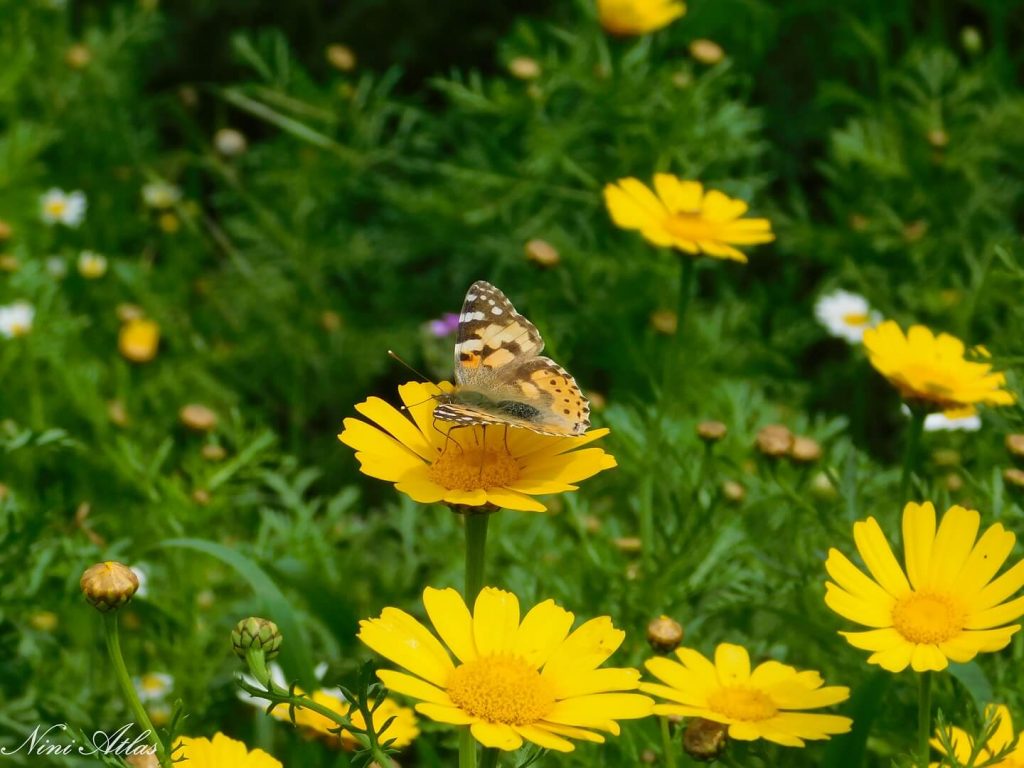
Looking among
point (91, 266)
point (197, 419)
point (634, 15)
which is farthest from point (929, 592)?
point (91, 266)

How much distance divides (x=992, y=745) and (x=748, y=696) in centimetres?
24

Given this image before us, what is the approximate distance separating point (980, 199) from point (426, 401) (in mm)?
1855

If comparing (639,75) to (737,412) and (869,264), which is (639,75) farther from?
(737,412)

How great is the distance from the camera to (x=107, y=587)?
1269 mm

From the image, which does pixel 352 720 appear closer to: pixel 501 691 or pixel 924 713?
pixel 501 691

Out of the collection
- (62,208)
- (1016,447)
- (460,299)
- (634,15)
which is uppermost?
(634,15)

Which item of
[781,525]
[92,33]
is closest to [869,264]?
[781,525]

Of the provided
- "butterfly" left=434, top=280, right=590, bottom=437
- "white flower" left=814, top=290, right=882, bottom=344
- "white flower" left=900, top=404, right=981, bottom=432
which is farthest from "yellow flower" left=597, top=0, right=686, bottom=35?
"butterfly" left=434, top=280, right=590, bottom=437

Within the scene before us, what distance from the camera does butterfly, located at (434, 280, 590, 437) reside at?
142 centimetres

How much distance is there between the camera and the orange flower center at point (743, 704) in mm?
1350

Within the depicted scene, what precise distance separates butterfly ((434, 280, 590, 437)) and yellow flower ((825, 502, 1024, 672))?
306mm

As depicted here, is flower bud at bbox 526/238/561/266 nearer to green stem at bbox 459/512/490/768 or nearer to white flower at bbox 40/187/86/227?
green stem at bbox 459/512/490/768

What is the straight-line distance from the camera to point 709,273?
3578 mm

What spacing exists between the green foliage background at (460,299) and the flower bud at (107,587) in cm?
36
